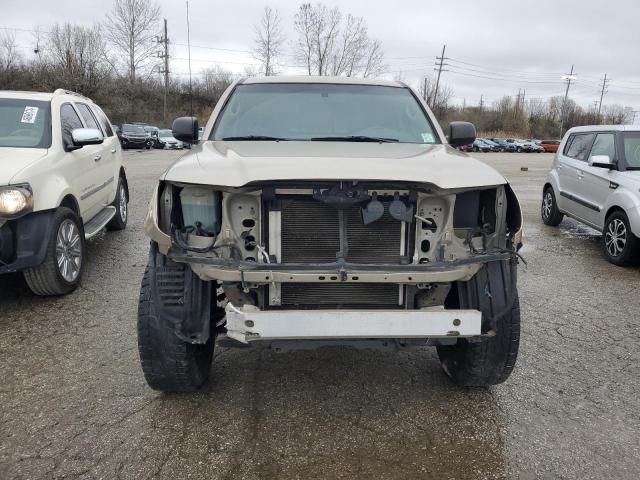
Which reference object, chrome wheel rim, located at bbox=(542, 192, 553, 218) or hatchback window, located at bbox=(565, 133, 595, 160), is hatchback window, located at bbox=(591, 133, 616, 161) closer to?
hatchback window, located at bbox=(565, 133, 595, 160)

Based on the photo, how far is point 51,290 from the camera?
4.43 meters

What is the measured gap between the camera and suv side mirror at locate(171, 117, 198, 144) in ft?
13.3

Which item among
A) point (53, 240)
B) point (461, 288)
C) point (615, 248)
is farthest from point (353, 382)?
point (615, 248)

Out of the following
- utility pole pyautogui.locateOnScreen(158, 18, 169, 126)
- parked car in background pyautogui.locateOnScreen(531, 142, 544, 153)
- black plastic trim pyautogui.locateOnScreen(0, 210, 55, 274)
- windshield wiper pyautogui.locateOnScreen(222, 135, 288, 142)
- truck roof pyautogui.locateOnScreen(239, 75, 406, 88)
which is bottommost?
parked car in background pyautogui.locateOnScreen(531, 142, 544, 153)

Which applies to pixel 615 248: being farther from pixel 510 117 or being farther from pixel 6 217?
pixel 510 117

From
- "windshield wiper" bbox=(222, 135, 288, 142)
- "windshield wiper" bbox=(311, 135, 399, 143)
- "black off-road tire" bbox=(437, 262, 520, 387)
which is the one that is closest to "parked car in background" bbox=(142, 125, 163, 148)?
"windshield wiper" bbox=(222, 135, 288, 142)

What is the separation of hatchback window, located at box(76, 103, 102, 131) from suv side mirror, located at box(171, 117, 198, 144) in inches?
101

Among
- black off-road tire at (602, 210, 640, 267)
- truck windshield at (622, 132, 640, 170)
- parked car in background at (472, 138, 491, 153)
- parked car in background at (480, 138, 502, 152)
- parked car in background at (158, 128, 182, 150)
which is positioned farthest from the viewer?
parked car in background at (480, 138, 502, 152)

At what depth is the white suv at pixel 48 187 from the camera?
404 cm

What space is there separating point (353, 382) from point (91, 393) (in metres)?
1.59

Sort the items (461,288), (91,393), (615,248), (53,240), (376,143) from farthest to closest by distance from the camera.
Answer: (615,248)
(53,240)
(376,143)
(91,393)
(461,288)

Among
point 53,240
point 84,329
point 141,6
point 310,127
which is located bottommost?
point 84,329

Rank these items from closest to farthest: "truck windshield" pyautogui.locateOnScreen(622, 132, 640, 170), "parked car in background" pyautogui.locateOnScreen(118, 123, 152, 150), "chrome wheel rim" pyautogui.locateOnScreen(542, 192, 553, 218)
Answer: "truck windshield" pyautogui.locateOnScreen(622, 132, 640, 170) → "chrome wheel rim" pyautogui.locateOnScreen(542, 192, 553, 218) → "parked car in background" pyautogui.locateOnScreen(118, 123, 152, 150)

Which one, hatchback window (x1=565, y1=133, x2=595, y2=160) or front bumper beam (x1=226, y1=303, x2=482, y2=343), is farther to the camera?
hatchback window (x1=565, y1=133, x2=595, y2=160)
